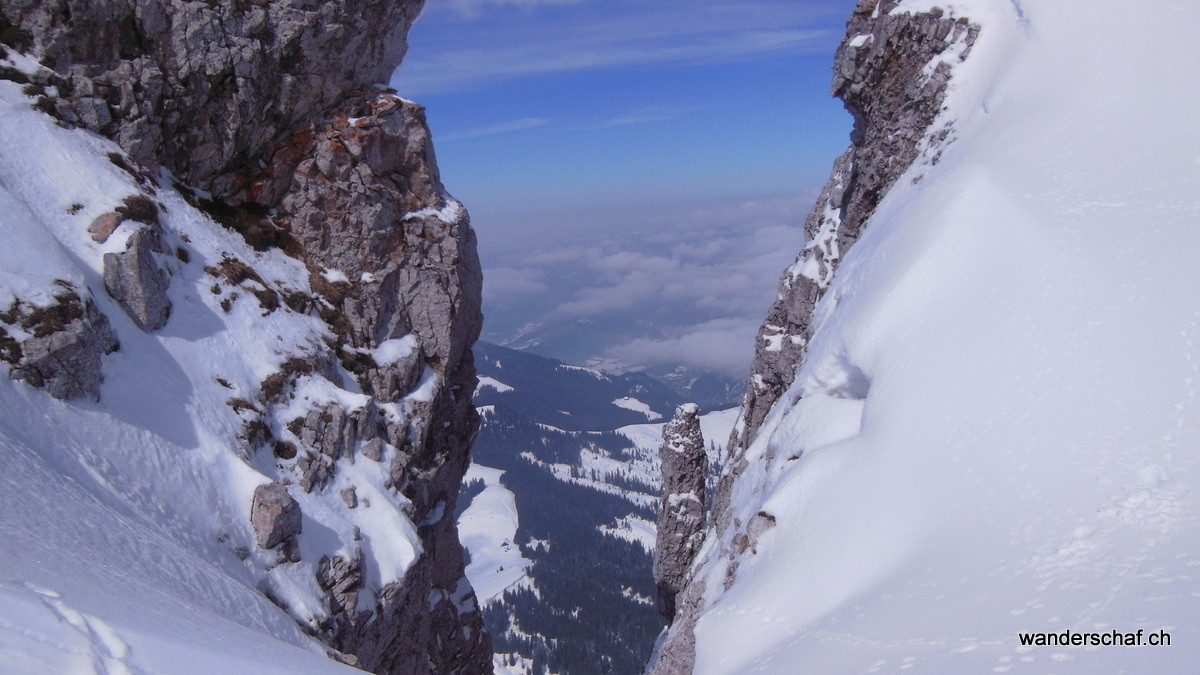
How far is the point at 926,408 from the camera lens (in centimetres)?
1969

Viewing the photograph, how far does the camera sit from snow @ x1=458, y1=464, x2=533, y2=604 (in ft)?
480

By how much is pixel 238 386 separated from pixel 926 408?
28.3 metres

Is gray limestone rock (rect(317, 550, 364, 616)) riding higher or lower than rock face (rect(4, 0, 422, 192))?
lower

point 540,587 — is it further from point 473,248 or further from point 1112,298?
point 1112,298

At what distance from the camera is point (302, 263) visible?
36.0 m

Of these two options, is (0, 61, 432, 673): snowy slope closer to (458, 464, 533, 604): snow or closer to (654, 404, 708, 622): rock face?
(654, 404, 708, 622): rock face

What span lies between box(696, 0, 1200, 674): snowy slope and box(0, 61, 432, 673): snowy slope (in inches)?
560

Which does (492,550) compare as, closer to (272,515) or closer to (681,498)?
(681,498)

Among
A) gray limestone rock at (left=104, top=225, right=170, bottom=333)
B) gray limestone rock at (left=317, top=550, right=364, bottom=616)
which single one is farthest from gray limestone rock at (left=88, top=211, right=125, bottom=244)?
gray limestone rock at (left=317, top=550, right=364, bottom=616)

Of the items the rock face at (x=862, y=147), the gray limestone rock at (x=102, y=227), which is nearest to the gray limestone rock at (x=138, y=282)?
the gray limestone rock at (x=102, y=227)

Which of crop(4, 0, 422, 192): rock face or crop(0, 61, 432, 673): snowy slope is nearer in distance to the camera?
crop(0, 61, 432, 673): snowy slope

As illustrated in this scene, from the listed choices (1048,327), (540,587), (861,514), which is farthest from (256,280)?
(540,587)

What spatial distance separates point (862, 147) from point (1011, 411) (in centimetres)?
2651

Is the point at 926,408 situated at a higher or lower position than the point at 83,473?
higher
